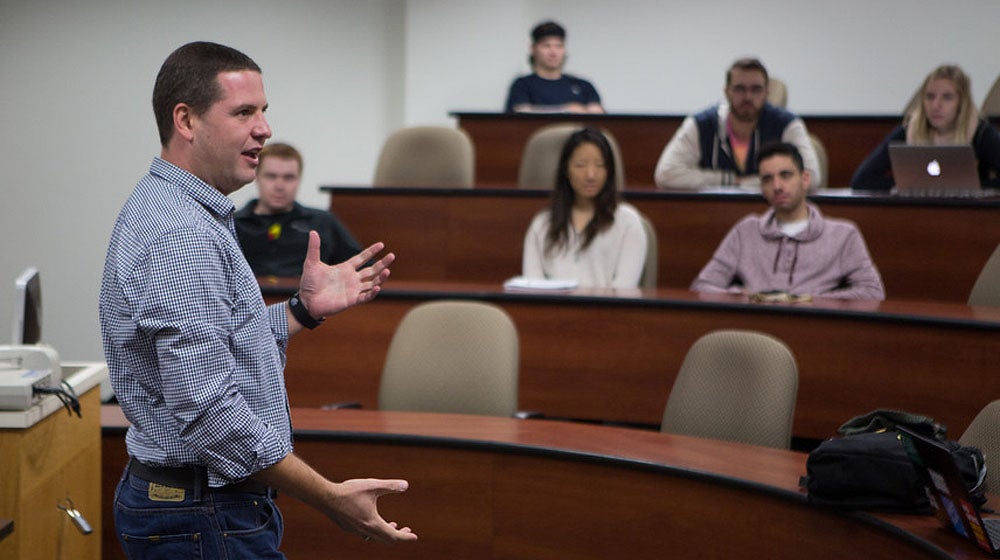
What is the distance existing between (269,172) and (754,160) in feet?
6.89

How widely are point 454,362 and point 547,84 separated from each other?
3.65m

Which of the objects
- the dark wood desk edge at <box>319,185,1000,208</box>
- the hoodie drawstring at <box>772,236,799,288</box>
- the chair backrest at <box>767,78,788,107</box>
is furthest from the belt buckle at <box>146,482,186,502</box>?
the chair backrest at <box>767,78,788,107</box>

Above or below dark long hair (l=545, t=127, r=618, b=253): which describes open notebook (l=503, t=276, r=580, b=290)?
below

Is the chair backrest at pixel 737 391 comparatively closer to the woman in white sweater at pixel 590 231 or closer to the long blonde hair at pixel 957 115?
the woman in white sweater at pixel 590 231

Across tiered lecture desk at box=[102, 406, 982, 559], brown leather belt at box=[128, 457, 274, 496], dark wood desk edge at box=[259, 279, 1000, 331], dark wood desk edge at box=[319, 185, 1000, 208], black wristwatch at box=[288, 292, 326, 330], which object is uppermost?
dark wood desk edge at box=[319, 185, 1000, 208]

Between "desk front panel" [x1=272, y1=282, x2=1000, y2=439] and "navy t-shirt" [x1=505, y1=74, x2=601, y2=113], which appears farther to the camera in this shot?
"navy t-shirt" [x1=505, y1=74, x2=601, y2=113]

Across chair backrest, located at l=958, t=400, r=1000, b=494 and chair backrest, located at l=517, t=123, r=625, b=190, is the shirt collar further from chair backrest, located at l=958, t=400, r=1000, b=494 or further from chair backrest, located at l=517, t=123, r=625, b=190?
chair backrest, located at l=517, t=123, r=625, b=190

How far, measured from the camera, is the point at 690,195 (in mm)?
4906

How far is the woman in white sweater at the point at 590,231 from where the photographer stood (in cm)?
441

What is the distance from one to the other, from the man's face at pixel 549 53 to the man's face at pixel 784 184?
2755 mm

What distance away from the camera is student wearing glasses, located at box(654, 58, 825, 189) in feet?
16.9

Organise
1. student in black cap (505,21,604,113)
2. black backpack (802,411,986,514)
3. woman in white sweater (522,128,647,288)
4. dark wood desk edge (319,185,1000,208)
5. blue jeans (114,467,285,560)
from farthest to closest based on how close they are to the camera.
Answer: student in black cap (505,21,604,113) → dark wood desk edge (319,185,1000,208) → woman in white sweater (522,128,647,288) → black backpack (802,411,986,514) → blue jeans (114,467,285,560)

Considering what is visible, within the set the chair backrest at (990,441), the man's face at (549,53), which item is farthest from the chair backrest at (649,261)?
the man's face at (549,53)

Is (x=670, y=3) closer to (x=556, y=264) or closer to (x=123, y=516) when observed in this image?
(x=556, y=264)
